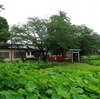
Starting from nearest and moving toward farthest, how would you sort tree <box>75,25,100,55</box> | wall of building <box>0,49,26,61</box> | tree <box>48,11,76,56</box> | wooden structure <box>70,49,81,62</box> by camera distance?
tree <box>48,11,76,56</box> → tree <box>75,25,100,55</box> → wall of building <box>0,49,26,61</box> → wooden structure <box>70,49,81,62</box>

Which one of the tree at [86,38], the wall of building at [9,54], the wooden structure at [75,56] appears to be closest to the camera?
the tree at [86,38]

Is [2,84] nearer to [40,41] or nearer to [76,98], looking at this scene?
[76,98]

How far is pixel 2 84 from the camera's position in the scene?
8.34ft

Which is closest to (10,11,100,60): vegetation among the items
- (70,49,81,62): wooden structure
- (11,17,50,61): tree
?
(11,17,50,61): tree

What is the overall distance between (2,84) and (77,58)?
3325 cm

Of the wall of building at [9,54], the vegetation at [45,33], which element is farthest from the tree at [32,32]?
the wall of building at [9,54]

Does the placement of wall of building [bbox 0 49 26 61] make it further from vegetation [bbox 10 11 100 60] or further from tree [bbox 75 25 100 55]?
tree [bbox 75 25 100 55]

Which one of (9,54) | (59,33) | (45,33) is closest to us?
(59,33)

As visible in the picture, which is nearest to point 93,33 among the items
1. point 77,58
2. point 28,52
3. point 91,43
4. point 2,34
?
point 91,43

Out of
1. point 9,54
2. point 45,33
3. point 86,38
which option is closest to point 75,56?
point 86,38

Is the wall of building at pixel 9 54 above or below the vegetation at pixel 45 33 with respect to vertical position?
below

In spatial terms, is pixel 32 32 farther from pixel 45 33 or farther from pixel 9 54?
pixel 9 54

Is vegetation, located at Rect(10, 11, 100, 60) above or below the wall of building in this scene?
above

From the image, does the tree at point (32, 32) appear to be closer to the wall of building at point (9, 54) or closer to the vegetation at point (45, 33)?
the vegetation at point (45, 33)
